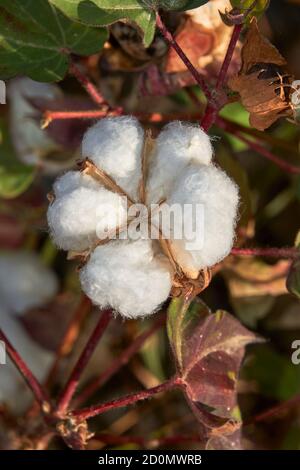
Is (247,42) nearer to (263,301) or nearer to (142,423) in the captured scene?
(263,301)

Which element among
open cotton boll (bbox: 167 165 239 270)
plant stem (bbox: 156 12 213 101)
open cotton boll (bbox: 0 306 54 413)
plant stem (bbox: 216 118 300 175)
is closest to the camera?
open cotton boll (bbox: 167 165 239 270)

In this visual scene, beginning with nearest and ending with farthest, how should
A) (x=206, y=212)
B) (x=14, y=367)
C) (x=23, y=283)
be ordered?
(x=206, y=212) < (x=14, y=367) < (x=23, y=283)

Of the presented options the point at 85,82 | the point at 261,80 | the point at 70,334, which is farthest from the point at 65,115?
the point at 70,334

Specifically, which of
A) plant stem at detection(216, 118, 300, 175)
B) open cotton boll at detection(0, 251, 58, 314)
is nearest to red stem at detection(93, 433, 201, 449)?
open cotton boll at detection(0, 251, 58, 314)

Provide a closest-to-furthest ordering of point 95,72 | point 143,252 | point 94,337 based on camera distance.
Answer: point 143,252 < point 94,337 < point 95,72

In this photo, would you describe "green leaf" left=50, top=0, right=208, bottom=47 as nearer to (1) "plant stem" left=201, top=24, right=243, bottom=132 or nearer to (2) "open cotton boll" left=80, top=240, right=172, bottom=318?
(1) "plant stem" left=201, top=24, right=243, bottom=132

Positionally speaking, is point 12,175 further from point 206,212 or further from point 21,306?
point 206,212

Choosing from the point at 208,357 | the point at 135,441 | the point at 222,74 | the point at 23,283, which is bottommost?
the point at 135,441
